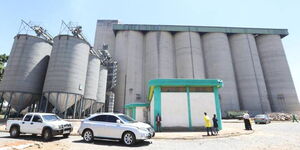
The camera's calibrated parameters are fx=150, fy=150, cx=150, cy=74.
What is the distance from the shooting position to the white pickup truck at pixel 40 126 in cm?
Answer: 964

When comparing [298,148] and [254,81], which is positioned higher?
[254,81]

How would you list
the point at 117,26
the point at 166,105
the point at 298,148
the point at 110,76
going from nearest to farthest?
the point at 298,148 < the point at 166,105 < the point at 110,76 < the point at 117,26

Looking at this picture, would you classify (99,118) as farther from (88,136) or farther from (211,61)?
(211,61)

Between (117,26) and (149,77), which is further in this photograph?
(117,26)

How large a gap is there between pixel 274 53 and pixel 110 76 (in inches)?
1955

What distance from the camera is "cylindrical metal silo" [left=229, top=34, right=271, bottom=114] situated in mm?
40312

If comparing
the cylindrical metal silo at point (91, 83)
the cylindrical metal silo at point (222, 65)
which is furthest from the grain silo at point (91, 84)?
the cylindrical metal silo at point (222, 65)

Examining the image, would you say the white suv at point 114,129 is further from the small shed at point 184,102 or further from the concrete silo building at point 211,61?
the concrete silo building at point 211,61

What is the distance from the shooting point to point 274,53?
151 ft

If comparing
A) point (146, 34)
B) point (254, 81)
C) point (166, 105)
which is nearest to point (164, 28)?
point (146, 34)

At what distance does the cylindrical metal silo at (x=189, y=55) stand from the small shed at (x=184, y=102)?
2796 cm

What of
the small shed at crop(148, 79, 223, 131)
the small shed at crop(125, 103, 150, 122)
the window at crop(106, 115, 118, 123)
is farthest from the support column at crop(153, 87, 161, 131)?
the small shed at crop(125, 103, 150, 122)

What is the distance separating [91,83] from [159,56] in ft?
71.1

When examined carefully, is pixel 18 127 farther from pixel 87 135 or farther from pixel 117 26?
pixel 117 26
